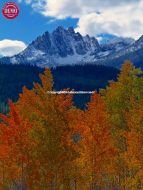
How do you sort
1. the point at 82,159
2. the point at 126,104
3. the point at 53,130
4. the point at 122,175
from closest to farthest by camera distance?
the point at 53,130
the point at 82,159
the point at 126,104
the point at 122,175

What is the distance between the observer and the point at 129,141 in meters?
44.0

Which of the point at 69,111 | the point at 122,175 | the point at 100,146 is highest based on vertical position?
the point at 69,111

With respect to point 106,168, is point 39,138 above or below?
above

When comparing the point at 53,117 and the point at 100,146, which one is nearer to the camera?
the point at 53,117

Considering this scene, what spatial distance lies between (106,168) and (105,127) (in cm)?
420

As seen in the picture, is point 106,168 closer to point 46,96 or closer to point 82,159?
point 82,159

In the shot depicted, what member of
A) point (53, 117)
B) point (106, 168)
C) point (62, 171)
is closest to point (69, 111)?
point (53, 117)

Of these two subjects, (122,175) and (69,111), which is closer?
(69,111)

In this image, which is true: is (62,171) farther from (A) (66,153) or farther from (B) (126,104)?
(B) (126,104)

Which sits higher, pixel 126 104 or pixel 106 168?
pixel 126 104

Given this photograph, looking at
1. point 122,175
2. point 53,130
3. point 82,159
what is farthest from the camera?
point 122,175

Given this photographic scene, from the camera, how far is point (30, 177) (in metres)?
44.8

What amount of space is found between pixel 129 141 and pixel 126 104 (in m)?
7.05

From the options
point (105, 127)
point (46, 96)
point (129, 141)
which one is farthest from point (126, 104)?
point (46, 96)
